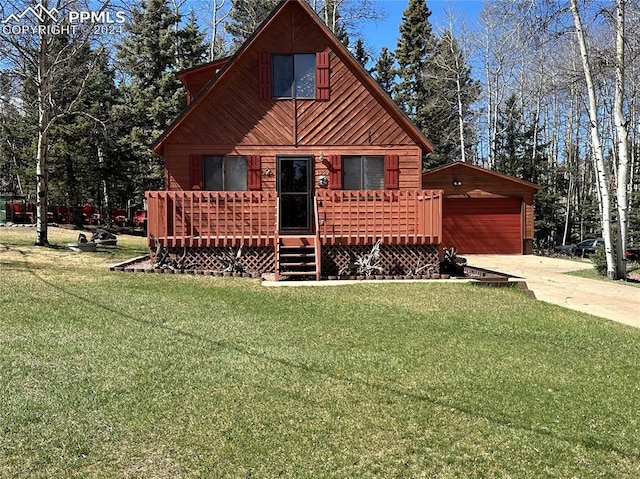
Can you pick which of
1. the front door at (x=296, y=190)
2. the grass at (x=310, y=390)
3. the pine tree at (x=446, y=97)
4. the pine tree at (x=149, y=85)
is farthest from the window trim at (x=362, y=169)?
the pine tree at (x=446, y=97)

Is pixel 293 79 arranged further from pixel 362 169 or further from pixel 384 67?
pixel 384 67

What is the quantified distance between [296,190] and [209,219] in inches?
104

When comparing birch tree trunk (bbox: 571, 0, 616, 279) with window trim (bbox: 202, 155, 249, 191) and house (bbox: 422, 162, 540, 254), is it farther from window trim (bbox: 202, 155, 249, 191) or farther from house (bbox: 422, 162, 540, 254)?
window trim (bbox: 202, 155, 249, 191)

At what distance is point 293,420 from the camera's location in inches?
149

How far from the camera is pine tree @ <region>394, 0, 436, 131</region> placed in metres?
33.1

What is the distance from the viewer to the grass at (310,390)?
3.22 metres

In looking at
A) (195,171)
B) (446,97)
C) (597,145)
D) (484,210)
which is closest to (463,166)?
(484,210)

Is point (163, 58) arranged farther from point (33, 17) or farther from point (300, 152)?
point (300, 152)

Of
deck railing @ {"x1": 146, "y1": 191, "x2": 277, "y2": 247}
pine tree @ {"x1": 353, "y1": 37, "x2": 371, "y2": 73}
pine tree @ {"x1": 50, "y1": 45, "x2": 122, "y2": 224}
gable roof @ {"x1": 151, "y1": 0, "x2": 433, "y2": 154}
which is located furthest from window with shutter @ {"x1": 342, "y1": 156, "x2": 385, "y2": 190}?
pine tree @ {"x1": 353, "y1": 37, "x2": 371, "y2": 73}

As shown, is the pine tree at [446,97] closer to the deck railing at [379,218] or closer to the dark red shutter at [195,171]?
the deck railing at [379,218]

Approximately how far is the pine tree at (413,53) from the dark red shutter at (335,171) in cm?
2132

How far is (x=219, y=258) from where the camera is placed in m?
11.7

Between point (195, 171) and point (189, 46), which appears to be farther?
point (189, 46)

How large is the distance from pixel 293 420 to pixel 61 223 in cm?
2802
